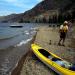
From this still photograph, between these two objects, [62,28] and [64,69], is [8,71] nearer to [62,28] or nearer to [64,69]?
[64,69]

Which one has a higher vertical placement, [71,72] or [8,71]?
[71,72]

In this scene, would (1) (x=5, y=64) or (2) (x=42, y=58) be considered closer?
(2) (x=42, y=58)

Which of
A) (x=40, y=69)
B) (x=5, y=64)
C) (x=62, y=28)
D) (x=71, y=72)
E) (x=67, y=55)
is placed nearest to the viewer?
(x=71, y=72)

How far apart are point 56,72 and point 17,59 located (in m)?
5.12

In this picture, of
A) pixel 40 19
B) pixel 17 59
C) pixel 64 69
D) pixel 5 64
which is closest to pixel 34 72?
pixel 64 69

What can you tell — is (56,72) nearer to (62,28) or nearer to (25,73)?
(25,73)

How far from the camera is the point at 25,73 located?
36.7 feet

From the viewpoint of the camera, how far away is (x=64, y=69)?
982 cm

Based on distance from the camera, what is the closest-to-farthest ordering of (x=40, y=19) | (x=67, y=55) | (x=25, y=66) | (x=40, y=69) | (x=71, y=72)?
(x=71, y=72), (x=40, y=69), (x=25, y=66), (x=67, y=55), (x=40, y=19)

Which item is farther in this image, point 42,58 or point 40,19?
point 40,19

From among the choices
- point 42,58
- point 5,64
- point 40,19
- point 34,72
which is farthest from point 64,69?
point 40,19

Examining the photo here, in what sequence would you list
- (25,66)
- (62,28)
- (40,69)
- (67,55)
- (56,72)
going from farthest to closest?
(62,28) < (67,55) < (25,66) < (40,69) < (56,72)

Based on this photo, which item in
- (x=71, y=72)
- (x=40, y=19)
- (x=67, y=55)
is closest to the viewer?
(x=71, y=72)

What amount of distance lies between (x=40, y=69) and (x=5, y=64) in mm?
2992
